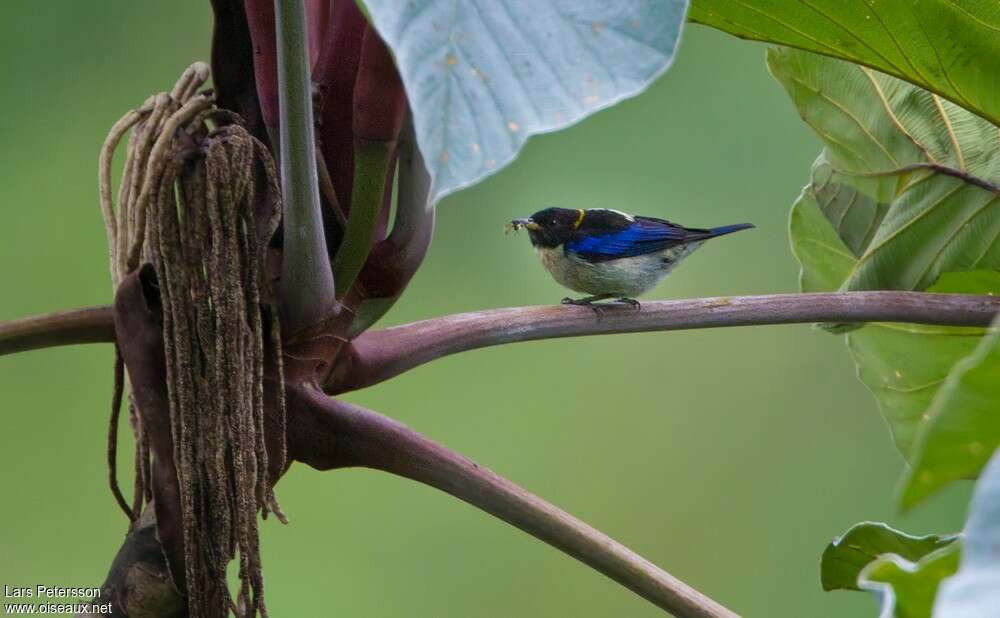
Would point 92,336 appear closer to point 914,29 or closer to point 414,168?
point 414,168

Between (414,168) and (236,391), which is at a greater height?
(414,168)

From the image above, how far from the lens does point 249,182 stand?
0.69m

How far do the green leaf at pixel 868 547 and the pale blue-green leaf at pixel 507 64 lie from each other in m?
0.47

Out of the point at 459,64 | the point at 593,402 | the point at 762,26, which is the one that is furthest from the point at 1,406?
the point at 459,64

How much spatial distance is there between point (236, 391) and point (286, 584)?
1.13 meters

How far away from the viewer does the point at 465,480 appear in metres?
0.75

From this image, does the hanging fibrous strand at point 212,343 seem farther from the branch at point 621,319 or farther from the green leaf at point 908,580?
the green leaf at point 908,580

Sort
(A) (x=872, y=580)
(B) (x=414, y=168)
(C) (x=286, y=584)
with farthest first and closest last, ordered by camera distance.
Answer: (C) (x=286, y=584) < (B) (x=414, y=168) < (A) (x=872, y=580)

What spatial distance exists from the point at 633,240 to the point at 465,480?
837 millimetres

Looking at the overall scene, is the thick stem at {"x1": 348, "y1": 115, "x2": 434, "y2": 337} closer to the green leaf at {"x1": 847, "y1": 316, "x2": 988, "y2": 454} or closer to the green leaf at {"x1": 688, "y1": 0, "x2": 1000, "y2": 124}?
the green leaf at {"x1": 688, "y1": 0, "x2": 1000, "y2": 124}

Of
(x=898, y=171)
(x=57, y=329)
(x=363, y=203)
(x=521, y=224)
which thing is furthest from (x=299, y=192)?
(x=521, y=224)

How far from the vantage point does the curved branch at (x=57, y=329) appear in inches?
27.0

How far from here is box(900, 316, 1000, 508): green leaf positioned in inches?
15.4

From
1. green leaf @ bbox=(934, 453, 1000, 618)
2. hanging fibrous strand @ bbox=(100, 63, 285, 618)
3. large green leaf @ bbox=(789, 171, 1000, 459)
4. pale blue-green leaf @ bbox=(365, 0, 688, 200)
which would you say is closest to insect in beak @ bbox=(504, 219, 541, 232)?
large green leaf @ bbox=(789, 171, 1000, 459)
